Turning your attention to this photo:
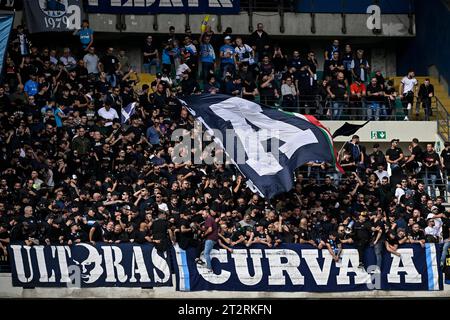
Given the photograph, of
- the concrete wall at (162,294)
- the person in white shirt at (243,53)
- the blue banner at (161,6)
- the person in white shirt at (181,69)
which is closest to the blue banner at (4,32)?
the person in white shirt at (181,69)

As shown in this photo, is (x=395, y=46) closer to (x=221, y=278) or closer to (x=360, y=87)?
(x=360, y=87)

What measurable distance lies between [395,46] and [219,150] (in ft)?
38.3

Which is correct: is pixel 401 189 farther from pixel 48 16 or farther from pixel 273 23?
pixel 48 16

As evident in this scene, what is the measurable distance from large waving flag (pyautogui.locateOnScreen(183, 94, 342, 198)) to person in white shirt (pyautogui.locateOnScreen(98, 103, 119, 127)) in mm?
2118

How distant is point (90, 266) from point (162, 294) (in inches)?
70.4

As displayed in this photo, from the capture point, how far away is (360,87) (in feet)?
120

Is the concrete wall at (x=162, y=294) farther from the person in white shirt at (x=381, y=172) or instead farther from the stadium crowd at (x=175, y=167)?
the person in white shirt at (x=381, y=172)

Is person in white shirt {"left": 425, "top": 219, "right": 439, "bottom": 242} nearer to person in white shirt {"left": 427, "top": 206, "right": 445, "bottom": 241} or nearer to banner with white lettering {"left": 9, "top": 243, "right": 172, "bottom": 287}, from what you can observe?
person in white shirt {"left": 427, "top": 206, "right": 445, "bottom": 241}

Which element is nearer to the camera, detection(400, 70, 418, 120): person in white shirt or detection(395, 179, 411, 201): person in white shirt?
detection(395, 179, 411, 201): person in white shirt

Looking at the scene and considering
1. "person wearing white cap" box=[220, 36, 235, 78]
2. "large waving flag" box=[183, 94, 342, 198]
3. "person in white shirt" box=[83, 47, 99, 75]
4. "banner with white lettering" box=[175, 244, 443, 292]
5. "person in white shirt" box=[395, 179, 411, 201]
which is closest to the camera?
"banner with white lettering" box=[175, 244, 443, 292]

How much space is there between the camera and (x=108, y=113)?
33.0 m

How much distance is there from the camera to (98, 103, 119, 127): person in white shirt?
108 feet

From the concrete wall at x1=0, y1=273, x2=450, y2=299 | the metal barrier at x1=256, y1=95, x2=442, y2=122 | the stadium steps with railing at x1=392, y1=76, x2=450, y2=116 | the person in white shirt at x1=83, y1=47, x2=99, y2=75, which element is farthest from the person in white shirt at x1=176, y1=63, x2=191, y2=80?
the concrete wall at x1=0, y1=273, x2=450, y2=299

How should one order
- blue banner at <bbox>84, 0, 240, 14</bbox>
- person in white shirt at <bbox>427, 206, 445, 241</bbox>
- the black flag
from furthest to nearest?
blue banner at <bbox>84, 0, 240, 14</bbox> < the black flag < person in white shirt at <bbox>427, 206, 445, 241</bbox>
